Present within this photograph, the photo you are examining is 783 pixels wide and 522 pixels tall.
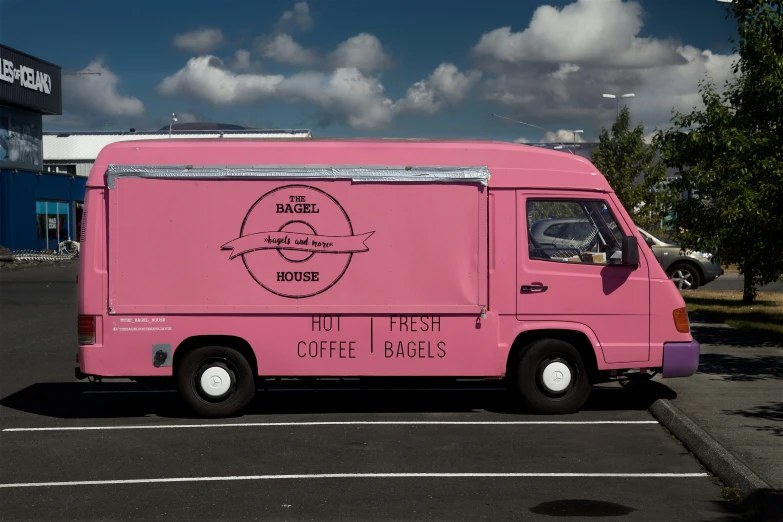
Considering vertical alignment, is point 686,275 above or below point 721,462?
above

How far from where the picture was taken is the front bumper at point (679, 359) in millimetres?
10594

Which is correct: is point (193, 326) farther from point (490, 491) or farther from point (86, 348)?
point (490, 491)

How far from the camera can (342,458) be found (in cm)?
870

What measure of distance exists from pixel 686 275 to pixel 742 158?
39.2 feet

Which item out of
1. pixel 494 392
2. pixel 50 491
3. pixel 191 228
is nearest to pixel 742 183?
pixel 494 392

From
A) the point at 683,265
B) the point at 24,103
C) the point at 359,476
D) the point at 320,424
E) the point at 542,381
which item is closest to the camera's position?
the point at 359,476

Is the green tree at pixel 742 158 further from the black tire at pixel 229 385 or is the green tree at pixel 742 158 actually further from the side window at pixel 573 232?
the black tire at pixel 229 385

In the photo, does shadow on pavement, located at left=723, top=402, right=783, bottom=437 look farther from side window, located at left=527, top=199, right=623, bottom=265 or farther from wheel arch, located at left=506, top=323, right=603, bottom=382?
side window, located at left=527, top=199, right=623, bottom=265

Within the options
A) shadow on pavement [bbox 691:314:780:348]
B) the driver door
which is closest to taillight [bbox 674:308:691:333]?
the driver door

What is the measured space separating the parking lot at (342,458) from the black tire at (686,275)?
586 inches

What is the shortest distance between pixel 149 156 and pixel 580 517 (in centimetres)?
564

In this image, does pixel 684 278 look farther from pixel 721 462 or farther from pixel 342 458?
pixel 342 458

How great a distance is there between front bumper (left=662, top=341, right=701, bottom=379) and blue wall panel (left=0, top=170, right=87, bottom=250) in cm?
4573

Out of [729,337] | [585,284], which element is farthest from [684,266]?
[585,284]
